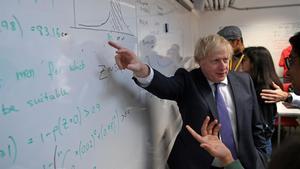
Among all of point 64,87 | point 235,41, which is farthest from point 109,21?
point 235,41

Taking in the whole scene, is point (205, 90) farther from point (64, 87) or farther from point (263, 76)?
point (64, 87)

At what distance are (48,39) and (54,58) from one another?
0.20 ft

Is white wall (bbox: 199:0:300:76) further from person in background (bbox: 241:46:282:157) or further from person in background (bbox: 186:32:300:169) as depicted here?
person in background (bbox: 186:32:300:169)

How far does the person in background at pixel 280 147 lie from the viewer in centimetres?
50

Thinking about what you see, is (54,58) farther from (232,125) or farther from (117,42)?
(232,125)

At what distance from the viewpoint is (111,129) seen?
48.4 inches

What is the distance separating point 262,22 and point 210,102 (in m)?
4.85

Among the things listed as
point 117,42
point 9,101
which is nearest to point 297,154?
point 9,101

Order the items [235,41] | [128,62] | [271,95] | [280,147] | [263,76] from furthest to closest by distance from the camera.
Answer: [235,41] < [263,76] < [271,95] < [128,62] < [280,147]

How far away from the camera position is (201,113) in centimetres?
159

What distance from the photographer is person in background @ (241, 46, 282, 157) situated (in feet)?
6.65

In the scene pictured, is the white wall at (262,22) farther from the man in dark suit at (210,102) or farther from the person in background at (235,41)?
the man in dark suit at (210,102)

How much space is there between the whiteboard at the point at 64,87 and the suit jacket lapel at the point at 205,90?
1.38 feet

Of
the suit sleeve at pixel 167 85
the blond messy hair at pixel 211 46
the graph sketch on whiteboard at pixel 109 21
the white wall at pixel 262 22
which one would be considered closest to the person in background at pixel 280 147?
the suit sleeve at pixel 167 85
